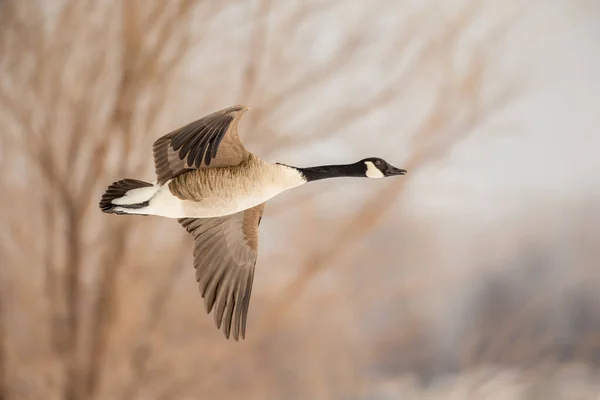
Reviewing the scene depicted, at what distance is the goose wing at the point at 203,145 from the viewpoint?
2.86ft

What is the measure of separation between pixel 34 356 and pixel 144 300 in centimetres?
42

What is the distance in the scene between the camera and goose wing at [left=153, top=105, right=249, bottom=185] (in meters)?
0.87

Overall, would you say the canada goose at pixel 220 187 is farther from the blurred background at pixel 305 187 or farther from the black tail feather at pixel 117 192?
the blurred background at pixel 305 187

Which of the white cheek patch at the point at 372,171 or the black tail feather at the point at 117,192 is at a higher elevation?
the black tail feather at the point at 117,192

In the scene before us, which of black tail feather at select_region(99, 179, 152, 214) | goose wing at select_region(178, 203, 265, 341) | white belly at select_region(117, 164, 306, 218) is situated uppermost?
black tail feather at select_region(99, 179, 152, 214)

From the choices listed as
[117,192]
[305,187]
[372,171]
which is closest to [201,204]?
[117,192]

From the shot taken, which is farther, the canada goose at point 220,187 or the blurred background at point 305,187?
the blurred background at point 305,187

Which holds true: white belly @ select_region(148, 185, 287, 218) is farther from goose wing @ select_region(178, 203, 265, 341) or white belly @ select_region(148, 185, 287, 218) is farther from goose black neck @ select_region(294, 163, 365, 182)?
goose wing @ select_region(178, 203, 265, 341)

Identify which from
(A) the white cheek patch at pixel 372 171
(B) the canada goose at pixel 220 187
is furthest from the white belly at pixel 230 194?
(A) the white cheek patch at pixel 372 171

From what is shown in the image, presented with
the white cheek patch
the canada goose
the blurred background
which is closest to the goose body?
the canada goose

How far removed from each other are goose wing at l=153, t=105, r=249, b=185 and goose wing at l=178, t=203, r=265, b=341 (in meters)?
0.19

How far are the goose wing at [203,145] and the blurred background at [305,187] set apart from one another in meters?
1.09

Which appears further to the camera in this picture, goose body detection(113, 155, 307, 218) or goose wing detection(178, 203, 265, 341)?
goose wing detection(178, 203, 265, 341)

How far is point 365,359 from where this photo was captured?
2.18 m
